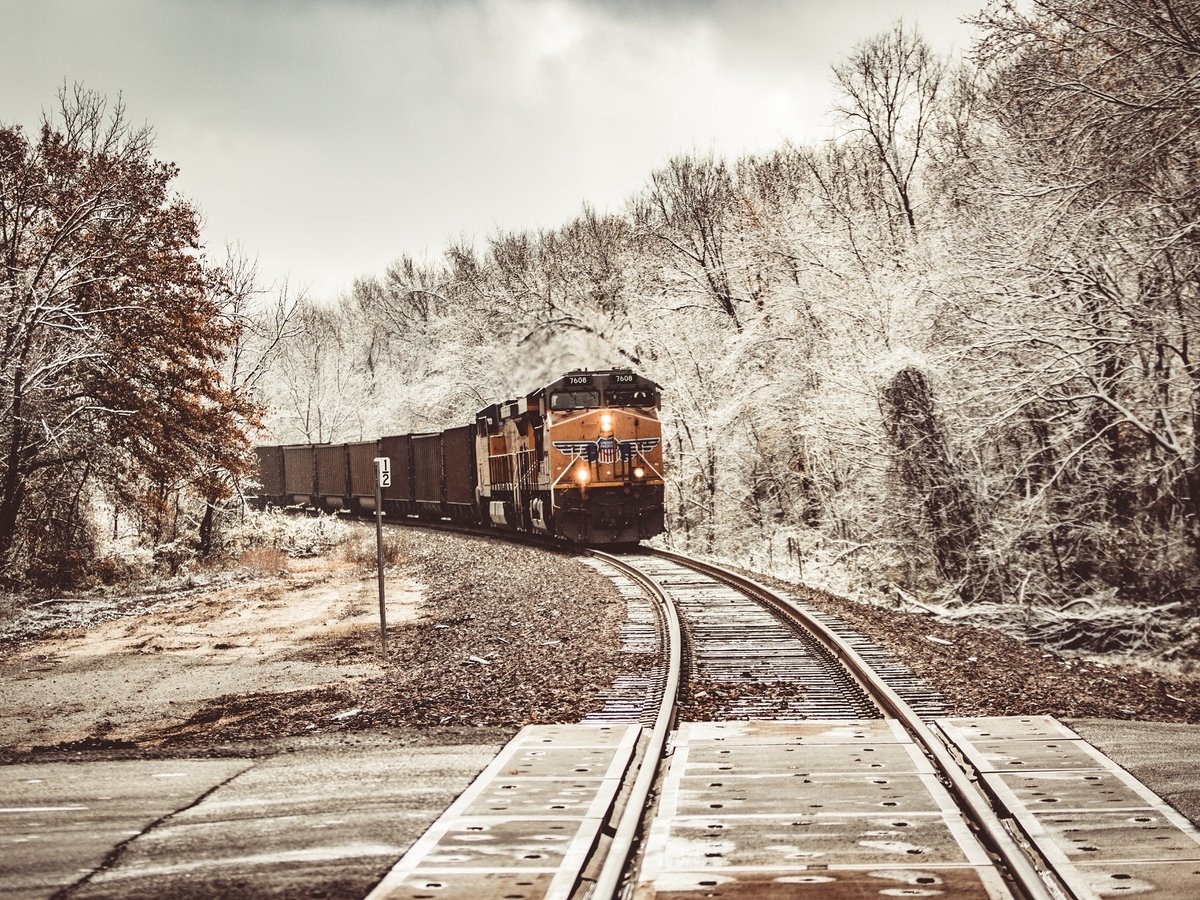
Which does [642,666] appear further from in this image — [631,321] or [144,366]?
[631,321]

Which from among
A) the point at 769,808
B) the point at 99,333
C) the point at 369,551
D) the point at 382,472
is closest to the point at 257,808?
the point at 769,808

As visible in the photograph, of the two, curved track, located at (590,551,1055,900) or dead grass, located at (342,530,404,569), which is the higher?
dead grass, located at (342,530,404,569)

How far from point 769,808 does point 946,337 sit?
535 inches

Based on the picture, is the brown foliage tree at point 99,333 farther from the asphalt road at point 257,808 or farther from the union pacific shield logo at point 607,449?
the asphalt road at point 257,808

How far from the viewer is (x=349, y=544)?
2744 cm

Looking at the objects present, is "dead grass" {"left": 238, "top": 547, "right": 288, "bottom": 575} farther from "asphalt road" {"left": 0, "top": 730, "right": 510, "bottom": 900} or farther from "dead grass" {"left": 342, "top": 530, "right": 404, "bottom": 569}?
"asphalt road" {"left": 0, "top": 730, "right": 510, "bottom": 900}

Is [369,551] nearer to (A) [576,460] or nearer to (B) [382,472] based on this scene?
(A) [576,460]

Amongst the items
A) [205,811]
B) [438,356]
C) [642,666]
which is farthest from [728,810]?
[438,356]

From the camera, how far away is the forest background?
11891 millimetres

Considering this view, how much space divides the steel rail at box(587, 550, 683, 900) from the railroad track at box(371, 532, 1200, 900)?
20mm

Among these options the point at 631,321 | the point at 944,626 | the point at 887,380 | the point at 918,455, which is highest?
the point at 631,321

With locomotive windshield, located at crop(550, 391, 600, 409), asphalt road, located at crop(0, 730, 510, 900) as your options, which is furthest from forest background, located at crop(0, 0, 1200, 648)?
asphalt road, located at crop(0, 730, 510, 900)

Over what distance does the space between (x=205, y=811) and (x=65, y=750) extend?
108 inches

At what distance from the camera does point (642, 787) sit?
5539 mm
